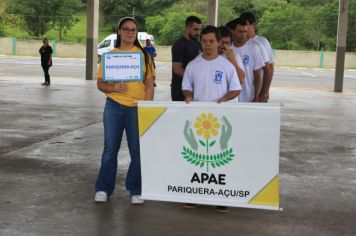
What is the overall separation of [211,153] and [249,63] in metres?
1.73

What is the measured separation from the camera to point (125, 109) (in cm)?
514

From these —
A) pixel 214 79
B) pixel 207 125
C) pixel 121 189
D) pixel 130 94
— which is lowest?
pixel 121 189

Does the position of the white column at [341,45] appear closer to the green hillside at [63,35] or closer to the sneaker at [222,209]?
the sneaker at [222,209]

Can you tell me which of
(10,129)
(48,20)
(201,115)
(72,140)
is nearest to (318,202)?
(201,115)

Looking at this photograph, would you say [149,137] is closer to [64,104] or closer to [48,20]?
[64,104]

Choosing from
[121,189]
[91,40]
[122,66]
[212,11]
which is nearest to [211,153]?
[122,66]

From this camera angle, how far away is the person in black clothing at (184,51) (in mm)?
5980

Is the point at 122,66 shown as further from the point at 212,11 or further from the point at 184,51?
the point at 212,11

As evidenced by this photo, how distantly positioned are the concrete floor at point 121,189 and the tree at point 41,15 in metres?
46.6

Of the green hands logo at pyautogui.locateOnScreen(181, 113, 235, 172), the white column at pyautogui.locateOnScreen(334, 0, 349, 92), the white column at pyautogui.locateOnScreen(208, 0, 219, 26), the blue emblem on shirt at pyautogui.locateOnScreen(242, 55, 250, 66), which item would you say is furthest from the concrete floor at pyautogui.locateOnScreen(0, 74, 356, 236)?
the white column at pyautogui.locateOnScreen(208, 0, 219, 26)

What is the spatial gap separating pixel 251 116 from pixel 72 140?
180 inches

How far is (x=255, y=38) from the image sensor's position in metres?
6.50

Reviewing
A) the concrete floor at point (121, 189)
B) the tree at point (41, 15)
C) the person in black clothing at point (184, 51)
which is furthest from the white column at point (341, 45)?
the tree at point (41, 15)

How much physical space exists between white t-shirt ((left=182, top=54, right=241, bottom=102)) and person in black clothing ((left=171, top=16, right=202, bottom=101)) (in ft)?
2.80
